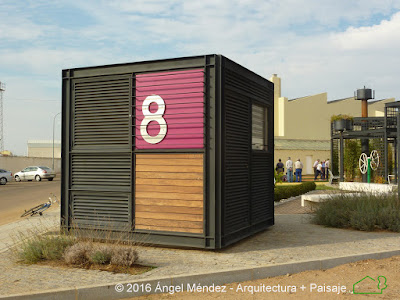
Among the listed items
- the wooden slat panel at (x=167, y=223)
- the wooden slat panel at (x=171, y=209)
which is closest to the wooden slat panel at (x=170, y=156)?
the wooden slat panel at (x=171, y=209)

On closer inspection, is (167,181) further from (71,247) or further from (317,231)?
(317,231)

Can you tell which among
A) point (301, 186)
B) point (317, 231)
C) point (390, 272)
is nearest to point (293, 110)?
point (301, 186)

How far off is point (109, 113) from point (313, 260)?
4459mm

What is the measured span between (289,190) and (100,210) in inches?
439

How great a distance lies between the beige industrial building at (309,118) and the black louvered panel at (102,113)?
3538cm

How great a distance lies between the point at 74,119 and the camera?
868 centimetres

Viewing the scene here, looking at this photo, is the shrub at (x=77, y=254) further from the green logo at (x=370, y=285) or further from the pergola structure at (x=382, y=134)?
the pergola structure at (x=382, y=134)

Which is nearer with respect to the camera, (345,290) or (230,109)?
(345,290)

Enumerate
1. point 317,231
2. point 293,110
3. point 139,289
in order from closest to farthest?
1. point 139,289
2. point 317,231
3. point 293,110

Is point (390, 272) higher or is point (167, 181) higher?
point (167, 181)

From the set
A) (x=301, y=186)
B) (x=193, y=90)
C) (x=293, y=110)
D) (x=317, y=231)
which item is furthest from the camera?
(x=293, y=110)

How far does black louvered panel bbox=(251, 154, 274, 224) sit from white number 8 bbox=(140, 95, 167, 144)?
216cm

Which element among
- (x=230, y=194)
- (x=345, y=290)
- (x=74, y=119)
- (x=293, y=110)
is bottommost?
(x=345, y=290)

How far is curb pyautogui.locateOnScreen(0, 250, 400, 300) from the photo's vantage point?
5.16m
